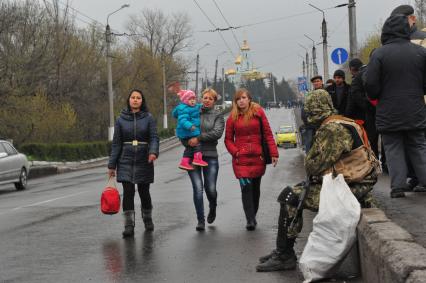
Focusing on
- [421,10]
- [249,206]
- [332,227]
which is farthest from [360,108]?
[421,10]

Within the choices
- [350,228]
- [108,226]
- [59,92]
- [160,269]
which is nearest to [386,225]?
[350,228]

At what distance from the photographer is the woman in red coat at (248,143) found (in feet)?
29.6

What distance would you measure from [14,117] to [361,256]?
33.1 meters

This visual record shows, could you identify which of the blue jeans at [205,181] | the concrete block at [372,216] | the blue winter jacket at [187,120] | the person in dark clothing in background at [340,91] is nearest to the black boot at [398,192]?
the concrete block at [372,216]

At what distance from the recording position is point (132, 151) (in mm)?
9195

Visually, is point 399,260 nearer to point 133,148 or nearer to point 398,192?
point 398,192

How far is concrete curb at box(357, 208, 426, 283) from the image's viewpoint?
418 cm

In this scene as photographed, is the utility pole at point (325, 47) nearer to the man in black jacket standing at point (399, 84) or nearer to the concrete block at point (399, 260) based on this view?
Result: the man in black jacket standing at point (399, 84)

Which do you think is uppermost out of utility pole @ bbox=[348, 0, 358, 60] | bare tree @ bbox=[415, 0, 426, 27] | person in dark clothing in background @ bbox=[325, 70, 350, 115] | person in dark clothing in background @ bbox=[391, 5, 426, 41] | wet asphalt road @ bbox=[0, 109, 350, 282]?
bare tree @ bbox=[415, 0, 426, 27]

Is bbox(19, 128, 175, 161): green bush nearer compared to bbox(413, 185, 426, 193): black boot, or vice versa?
bbox(413, 185, 426, 193): black boot

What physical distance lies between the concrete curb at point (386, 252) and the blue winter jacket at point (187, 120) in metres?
3.52

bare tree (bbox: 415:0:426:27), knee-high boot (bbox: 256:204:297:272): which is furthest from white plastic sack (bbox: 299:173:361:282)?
bare tree (bbox: 415:0:426:27)

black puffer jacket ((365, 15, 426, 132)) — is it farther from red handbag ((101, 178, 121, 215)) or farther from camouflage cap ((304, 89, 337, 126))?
red handbag ((101, 178, 121, 215))

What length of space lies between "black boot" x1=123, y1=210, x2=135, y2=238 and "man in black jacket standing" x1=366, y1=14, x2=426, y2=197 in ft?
10.5
